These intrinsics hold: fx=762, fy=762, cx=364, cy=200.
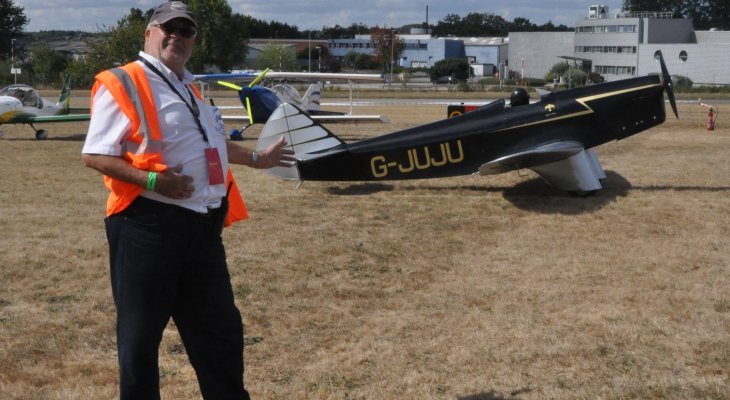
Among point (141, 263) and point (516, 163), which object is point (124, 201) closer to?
point (141, 263)

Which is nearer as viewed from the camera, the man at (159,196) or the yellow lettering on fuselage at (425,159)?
the man at (159,196)

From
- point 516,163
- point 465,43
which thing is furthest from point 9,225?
point 465,43

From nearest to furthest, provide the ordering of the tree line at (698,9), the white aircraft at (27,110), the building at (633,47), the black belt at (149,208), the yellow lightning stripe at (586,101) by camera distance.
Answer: the black belt at (149,208), the yellow lightning stripe at (586,101), the white aircraft at (27,110), the building at (633,47), the tree line at (698,9)

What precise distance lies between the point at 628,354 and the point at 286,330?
2245 millimetres

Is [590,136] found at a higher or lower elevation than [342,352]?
higher

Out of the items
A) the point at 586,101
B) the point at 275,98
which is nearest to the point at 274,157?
the point at 586,101

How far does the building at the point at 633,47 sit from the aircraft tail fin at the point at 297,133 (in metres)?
57.2

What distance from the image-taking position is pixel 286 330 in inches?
208

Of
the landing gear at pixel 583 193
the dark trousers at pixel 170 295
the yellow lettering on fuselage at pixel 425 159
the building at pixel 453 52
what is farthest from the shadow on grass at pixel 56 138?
the building at pixel 453 52

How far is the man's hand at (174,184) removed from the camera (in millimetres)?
2795

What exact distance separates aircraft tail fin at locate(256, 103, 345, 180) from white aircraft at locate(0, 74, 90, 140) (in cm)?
1024

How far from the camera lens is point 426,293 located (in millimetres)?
6184

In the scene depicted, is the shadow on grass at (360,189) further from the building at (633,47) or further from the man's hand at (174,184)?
the building at (633,47)

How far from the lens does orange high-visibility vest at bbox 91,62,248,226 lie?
2.79 m
